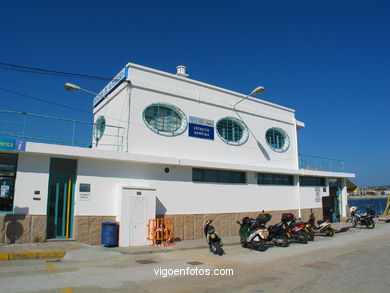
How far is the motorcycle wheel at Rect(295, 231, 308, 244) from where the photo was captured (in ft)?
45.4

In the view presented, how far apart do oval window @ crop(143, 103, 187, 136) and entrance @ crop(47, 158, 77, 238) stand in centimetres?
418

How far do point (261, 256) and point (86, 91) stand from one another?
1062 centimetres

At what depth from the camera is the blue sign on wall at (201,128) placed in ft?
53.5

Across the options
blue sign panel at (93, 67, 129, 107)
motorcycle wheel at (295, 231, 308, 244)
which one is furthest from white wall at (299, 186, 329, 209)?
blue sign panel at (93, 67, 129, 107)

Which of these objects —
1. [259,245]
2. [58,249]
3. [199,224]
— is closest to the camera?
[58,249]

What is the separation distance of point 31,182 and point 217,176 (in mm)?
8770

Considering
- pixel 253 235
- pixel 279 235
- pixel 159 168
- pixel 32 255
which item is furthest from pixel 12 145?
pixel 279 235

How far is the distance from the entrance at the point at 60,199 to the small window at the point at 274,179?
10.7m

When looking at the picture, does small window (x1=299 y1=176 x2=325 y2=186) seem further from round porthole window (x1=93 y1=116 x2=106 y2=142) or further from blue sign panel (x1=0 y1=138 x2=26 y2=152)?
blue sign panel (x1=0 y1=138 x2=26 y2=152)

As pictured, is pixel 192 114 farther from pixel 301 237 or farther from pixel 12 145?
pixel 12 145

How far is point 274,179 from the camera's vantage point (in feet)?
65.1

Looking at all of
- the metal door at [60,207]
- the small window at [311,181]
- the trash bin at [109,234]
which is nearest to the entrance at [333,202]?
the small window at [311,181]

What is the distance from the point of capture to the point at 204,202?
15.8m

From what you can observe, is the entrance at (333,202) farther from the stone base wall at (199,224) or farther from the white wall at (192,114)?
the stone base wall at (199,224)
